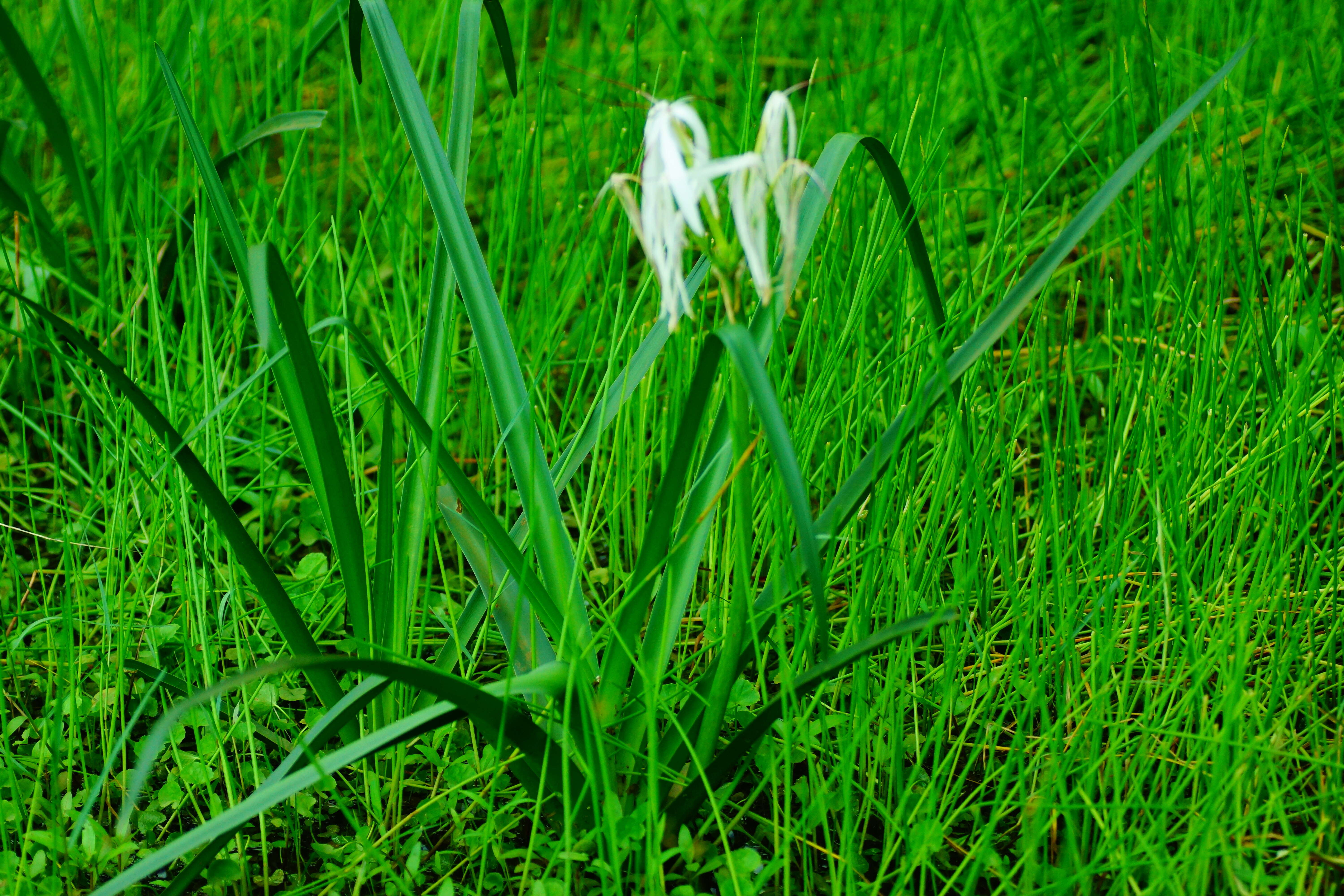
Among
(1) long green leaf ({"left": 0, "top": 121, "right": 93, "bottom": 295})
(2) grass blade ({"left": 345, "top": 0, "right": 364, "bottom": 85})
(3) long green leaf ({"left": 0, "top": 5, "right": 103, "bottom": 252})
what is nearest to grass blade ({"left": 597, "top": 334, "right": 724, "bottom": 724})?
(2) grass blade ({"left": 345, "top": 0, "right": 364, "bottom": 85})

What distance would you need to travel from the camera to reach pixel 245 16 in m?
1.88

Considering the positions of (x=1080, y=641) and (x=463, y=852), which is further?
(x=1080, y=641)

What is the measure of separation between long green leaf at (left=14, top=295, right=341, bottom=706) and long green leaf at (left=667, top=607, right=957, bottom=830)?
36 cm

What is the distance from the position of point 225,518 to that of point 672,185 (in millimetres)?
537

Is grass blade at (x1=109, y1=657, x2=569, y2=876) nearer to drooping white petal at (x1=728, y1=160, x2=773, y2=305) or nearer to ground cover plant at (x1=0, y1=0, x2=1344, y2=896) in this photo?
ground cover plant at (x1=0, y1=0, x2=1344, y2=896)

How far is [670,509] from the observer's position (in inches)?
34.9

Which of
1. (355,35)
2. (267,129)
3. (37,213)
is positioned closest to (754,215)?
(355,35)

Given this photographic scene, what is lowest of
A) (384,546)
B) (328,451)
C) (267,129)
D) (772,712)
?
(772,712)

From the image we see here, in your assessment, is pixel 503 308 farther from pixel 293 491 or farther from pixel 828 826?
pixel 828 826

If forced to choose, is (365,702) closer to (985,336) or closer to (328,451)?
(328,451)

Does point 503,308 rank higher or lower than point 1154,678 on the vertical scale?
higher

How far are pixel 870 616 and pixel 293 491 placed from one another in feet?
3.00

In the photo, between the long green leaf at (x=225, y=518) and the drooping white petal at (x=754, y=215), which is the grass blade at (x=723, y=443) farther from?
the long green leaf at (x=225, y=518)

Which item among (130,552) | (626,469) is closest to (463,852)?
(626,469)
